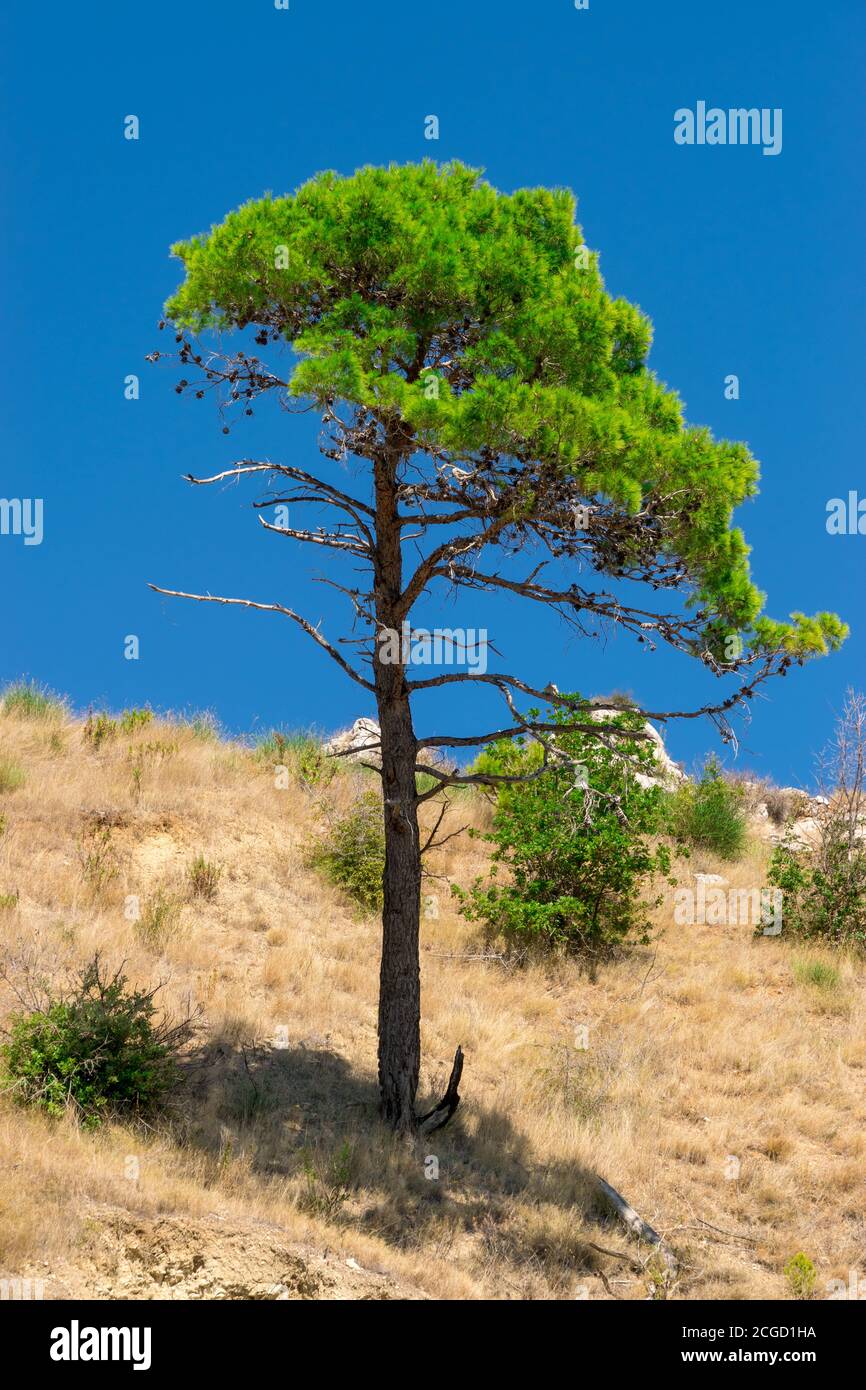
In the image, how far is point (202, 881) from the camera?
17.1 metres

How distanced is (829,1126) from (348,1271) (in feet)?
25.0

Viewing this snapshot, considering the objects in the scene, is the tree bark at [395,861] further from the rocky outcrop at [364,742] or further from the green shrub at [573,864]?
the rocky outcrop at [364,742]

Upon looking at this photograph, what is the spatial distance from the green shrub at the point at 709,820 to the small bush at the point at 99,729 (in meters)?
9.95

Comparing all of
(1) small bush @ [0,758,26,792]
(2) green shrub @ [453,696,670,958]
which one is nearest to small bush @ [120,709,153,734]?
(1) small bush @ [0,758,26,792]

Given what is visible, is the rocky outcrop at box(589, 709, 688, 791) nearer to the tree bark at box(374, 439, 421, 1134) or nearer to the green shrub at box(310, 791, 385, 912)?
the green shrub at box(310, 791, 385, 912)

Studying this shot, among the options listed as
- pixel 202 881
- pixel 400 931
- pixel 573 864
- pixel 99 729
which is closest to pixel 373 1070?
pixel 400 931

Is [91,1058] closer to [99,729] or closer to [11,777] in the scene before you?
[11,777]

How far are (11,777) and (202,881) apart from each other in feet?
11.9

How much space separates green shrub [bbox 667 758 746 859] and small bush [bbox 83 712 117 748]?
392 inches

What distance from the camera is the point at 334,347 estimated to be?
10.1 m

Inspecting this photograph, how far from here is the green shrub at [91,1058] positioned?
10789 mm

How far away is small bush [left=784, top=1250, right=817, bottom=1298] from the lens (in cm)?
1030

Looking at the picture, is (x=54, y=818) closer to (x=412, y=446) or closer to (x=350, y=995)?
(x=350, y=995)
